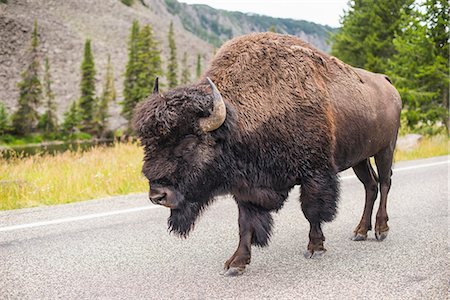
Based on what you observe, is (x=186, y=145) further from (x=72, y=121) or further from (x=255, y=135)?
(x=72, y=121)

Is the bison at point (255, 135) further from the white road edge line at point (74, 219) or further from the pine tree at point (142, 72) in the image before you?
the pine tree at point (142, 72)

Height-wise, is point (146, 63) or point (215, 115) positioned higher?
point (215, 115)

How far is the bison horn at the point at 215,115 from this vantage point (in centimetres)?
357

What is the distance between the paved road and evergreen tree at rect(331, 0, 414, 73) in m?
19.2

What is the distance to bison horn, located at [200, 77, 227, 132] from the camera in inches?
141

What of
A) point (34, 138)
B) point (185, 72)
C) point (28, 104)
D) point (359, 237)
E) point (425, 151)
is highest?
point (359, 237)

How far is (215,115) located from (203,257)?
1.57 meters

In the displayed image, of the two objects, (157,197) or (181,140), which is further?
(181,140)

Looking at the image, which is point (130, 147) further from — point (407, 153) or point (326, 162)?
point (326, 162)

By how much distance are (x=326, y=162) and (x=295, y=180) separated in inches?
13.2

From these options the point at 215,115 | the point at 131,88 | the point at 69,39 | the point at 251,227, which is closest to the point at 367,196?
the point at 251,227

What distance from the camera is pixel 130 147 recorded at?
46.1 feet

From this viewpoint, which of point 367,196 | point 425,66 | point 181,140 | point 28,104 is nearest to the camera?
point 181,140

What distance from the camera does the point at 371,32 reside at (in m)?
24.8
